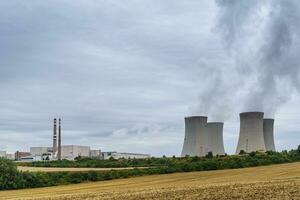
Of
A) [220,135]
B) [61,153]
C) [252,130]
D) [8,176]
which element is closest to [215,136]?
[220,135]

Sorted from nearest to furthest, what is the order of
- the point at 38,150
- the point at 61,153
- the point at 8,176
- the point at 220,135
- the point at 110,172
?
the point at 8,176, the point at 110,172, the point at 220,135, the point at 61,153, the point at 38,150

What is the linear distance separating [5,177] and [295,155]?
133 ft

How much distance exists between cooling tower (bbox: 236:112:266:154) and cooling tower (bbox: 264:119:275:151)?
6.52m

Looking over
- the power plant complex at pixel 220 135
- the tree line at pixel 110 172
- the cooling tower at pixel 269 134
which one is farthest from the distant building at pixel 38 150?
the tree line at pixel 110 172

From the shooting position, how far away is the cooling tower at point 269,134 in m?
76.2

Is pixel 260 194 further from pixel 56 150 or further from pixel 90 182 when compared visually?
pixel 56 150

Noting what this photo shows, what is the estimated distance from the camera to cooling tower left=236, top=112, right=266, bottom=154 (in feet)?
221

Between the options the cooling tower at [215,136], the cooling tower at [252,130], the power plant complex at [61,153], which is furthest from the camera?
the power plant complex at [61,153]

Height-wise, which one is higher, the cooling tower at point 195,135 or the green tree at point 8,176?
the cooling tower at point 195,135

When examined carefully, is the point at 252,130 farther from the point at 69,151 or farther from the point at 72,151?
the point at 69,151

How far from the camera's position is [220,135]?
249 ft

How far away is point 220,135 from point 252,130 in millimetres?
8846

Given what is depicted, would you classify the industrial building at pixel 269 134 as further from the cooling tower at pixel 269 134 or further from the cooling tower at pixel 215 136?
the cooling tower at pixel 215 136

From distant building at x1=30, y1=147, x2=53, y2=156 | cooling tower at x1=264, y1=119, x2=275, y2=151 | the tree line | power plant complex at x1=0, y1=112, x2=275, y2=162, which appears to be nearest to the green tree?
the tree line
